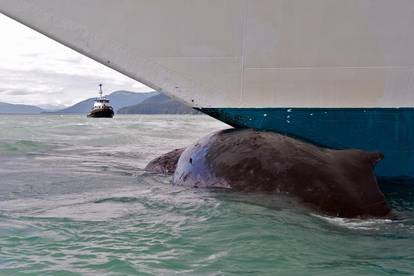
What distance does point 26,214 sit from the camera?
14.0ft

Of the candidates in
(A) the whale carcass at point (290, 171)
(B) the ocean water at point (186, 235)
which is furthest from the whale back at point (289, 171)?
(B) the ocean water at point (186, 235)

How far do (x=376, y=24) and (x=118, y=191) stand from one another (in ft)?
11.2

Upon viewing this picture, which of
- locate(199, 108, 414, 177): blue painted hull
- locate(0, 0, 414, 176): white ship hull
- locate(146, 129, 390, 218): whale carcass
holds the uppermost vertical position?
locate(0, 0, 414, 176): white ship hull

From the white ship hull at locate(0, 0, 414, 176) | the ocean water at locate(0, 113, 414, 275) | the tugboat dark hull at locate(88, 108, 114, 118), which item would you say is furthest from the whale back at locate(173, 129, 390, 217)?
the tugboat dark hull at locate(88, 108, 114, 118)

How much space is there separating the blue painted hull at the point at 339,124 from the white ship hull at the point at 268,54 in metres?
0.01

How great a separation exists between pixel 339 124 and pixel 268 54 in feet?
3.71

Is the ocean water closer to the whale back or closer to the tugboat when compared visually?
the whale back

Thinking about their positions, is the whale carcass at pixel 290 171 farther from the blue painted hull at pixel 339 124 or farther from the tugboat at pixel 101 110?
the tugboat at pixel 101 110

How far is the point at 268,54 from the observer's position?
6000 millimetres

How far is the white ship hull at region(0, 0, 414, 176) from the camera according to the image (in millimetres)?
5855

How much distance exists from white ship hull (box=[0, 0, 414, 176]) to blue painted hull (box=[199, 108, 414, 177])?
0.01 m

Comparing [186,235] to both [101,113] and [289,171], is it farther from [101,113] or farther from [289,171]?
[101,113]

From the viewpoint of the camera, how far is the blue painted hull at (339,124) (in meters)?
5.96

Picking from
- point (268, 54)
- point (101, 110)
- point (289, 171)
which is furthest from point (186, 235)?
point (101, 110)
